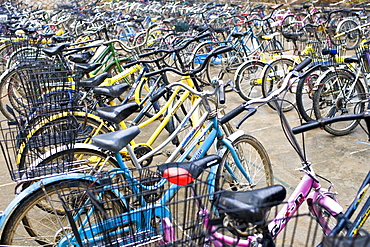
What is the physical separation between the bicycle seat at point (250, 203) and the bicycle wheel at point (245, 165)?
3.84ft

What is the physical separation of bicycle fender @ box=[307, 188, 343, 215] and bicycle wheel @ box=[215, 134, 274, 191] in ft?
2.52

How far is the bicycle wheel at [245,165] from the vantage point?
3.04 metres

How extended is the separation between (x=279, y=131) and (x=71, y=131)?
2949 millimetres

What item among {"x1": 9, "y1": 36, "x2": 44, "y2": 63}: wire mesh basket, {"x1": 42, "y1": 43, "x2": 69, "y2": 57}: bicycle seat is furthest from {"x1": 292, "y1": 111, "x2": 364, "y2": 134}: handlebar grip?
{"x1": 9, "y1": 36, "x2": 44, "y2": 63}: wire mesh basket

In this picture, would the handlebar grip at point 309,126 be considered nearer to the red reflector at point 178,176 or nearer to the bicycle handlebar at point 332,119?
the bicycle handlebar at point 332,119

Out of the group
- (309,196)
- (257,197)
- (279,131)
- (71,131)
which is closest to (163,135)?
(279,131)

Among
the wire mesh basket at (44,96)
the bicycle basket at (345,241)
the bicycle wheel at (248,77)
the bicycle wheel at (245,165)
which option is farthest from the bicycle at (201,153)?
the bicycle wheel at (248,77)

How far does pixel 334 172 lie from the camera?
3.80 meters

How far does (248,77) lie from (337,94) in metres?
1.65

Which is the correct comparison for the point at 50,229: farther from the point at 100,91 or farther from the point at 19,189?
the point at 100,91

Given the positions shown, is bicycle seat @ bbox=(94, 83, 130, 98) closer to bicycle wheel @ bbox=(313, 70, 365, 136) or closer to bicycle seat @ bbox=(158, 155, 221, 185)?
bicycle seat @ bbox=(158, 155, 221, 185)

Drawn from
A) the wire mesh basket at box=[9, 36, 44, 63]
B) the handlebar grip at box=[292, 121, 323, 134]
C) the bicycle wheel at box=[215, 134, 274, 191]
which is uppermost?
the wire mesh basket at box=[9, 36, 44, 63]

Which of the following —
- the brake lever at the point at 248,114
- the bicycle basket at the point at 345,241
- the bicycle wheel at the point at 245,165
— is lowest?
the bicycle wheel at the point at 245,165

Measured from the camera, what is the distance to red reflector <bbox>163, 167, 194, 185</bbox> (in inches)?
76.7
